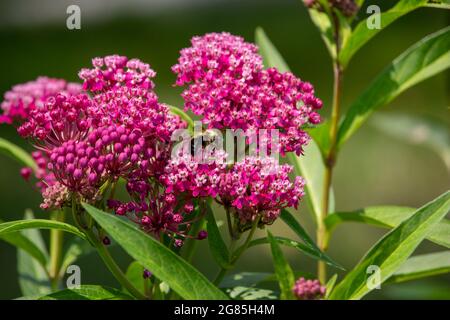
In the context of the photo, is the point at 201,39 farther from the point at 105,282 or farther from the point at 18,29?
the point at 18,29

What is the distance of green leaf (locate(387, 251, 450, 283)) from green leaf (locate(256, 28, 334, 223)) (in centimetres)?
20

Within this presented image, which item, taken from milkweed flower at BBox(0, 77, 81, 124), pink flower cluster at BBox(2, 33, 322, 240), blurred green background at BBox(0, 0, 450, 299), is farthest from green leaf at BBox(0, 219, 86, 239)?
blurred green background at BBox(0, 0, 450, 299)

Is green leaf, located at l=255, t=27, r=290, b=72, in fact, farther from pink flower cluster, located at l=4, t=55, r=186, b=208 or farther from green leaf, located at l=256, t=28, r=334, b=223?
pink flower cluster, located at l=4, t=55, r=186, b=208

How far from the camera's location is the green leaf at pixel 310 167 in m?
1.39

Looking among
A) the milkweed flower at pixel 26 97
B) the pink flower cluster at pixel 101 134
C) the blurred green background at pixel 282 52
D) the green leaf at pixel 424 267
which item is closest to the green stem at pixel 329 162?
the green leaf at pixel 424 267

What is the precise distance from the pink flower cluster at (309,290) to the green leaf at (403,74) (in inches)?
17.1

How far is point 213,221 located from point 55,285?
529mm

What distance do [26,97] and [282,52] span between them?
13.0 ft

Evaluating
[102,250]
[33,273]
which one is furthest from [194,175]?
[33,273]

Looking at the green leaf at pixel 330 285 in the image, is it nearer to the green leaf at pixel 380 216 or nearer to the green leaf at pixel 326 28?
the green leaf at pixel 380 216

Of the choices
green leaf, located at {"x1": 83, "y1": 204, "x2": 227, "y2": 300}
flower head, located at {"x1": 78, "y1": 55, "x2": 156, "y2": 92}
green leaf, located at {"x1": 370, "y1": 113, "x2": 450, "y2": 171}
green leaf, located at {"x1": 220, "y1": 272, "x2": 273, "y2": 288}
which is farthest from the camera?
green leaf, located at {"x1": 370, "y1": 113, "x2": 450, "y2": 171}

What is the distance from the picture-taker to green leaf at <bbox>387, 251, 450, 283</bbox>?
116cm

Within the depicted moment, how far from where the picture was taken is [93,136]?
977 mm

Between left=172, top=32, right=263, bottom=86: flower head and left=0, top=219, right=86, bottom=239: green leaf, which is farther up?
left=172, top=32, right=263, bottom=86: flower head
